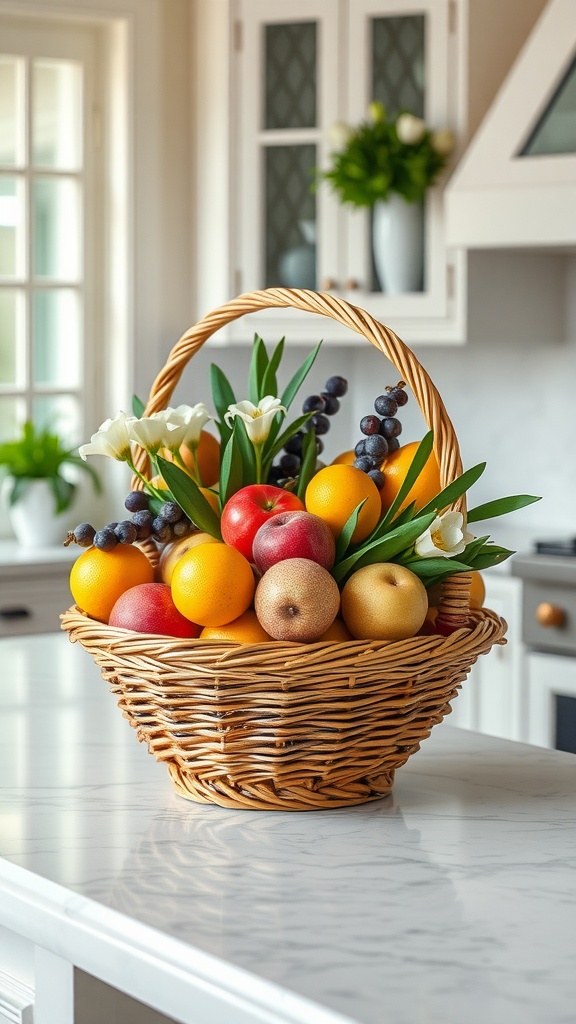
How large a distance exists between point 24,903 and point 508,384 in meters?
2.82

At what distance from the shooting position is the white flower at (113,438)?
112 centimetres

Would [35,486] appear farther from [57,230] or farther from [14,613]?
[57,230]

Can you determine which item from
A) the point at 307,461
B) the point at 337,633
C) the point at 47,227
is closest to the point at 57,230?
the point at 47,227

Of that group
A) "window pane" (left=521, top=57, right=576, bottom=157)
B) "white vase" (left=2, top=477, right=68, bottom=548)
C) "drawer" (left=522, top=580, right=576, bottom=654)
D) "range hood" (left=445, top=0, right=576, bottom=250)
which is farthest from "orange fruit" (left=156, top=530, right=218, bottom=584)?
"white vase" (left=2, top=477, right=68, bottom=548)

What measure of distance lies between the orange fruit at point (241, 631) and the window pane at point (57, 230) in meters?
2.74

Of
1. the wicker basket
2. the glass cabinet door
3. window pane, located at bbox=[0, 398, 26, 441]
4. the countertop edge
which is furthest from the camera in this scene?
window pane, located at bbox=[0, 398, 26, 441]

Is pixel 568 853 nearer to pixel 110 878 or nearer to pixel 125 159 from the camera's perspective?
pixel 110 878

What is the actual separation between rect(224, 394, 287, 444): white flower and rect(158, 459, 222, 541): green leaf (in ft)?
0.24

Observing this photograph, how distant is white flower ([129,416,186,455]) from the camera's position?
1.12m

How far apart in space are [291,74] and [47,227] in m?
0.80

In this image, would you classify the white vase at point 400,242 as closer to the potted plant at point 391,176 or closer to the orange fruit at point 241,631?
the potted plant at point 391,176

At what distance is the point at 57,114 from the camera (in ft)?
11.8

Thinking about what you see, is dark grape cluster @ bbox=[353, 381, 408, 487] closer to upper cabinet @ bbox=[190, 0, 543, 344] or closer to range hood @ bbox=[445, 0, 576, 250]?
range hood @ bbox=[445, 0, 576, 250]

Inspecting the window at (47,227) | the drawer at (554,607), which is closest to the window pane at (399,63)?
the window at (47,227)
